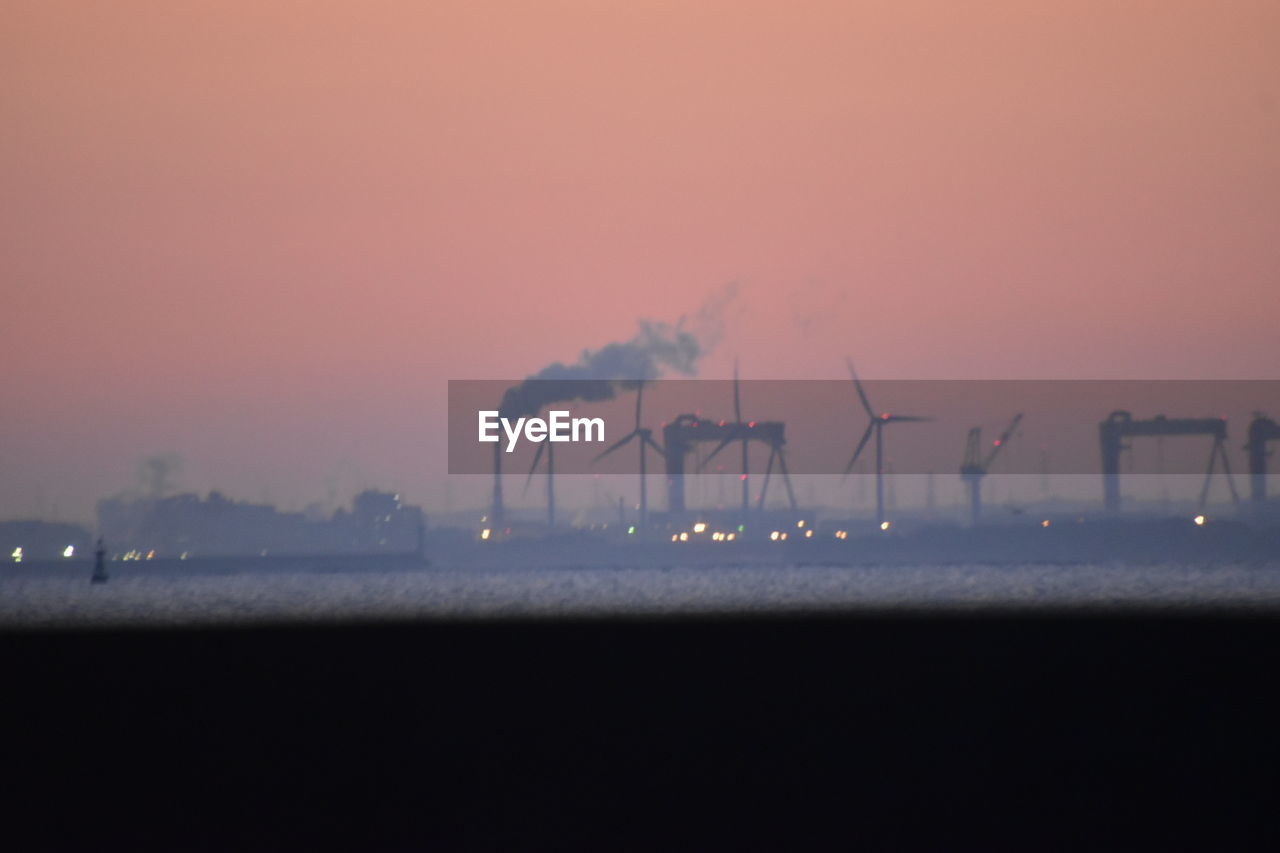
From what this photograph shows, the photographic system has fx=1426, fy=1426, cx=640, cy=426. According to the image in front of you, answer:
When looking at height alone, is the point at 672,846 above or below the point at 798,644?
below

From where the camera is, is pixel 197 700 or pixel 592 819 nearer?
pixel 592 819

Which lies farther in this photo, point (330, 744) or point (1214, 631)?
point (1214, 631)

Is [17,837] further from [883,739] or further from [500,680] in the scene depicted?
[883,739]

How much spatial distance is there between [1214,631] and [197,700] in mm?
9688

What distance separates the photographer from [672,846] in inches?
394

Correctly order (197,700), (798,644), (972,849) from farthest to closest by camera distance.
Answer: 1. (798,644)
2. (197,700)
3. (972,849)

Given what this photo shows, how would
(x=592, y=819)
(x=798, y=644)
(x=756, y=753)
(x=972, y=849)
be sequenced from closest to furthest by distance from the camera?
1. (x=972, y=849)
2. (x=592, y=819)
3. (x=756, y=753)
4. (x=798, y=644)

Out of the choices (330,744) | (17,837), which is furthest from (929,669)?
(17,837)

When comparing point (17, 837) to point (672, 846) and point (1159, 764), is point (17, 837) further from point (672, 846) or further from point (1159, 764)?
point (1159, 764)

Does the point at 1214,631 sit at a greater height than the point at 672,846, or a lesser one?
greater

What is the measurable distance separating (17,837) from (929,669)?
759 centimetres

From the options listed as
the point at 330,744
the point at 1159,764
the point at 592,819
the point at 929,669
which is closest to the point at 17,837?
the point at 330,744

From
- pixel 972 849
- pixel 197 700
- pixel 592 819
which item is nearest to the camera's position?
pixel 972 849

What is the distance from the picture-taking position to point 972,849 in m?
9.78
